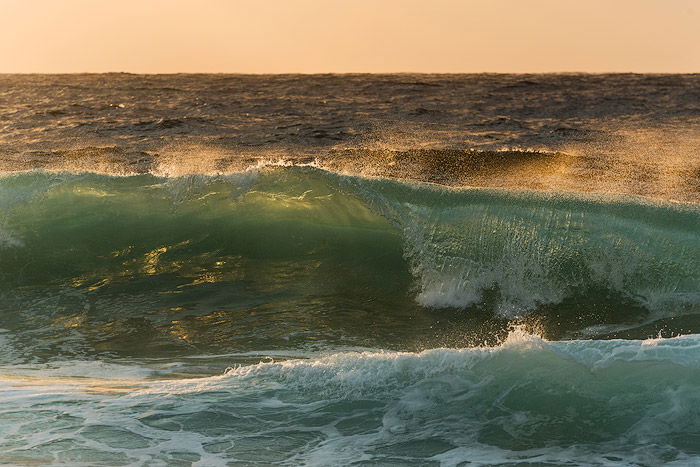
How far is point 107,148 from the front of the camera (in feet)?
56.3

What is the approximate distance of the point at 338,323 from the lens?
27.1 ft

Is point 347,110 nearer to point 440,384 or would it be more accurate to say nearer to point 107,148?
point 107,148

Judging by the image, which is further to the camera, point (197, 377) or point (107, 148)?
point (107, 148)

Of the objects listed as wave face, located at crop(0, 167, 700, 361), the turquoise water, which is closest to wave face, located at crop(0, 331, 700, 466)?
the turquoise water

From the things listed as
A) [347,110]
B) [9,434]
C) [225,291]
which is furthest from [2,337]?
[347,110]

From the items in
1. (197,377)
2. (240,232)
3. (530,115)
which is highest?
(530,115)

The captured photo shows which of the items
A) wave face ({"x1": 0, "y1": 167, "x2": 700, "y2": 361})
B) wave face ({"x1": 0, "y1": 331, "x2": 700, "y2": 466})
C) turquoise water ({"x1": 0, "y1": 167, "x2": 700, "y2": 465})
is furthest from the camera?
wave face ({"x1": 0, "y1": 167, "x2": 700, "y2": 361})

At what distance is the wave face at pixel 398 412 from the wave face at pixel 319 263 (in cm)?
169

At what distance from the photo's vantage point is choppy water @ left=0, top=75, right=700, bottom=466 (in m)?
5.44

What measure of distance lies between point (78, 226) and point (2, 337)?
2690mm

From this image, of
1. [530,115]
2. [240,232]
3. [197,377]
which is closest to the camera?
[197,377]

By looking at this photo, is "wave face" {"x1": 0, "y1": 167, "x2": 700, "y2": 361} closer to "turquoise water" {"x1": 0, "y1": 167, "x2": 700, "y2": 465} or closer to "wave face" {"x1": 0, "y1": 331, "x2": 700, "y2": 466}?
"turquoise water" {"x1": 0, "y1": 167, "x2": 700, "y2": 465}

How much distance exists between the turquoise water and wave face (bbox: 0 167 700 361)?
1.0 inches

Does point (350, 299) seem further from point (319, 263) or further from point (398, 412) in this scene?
point (398, 412)
